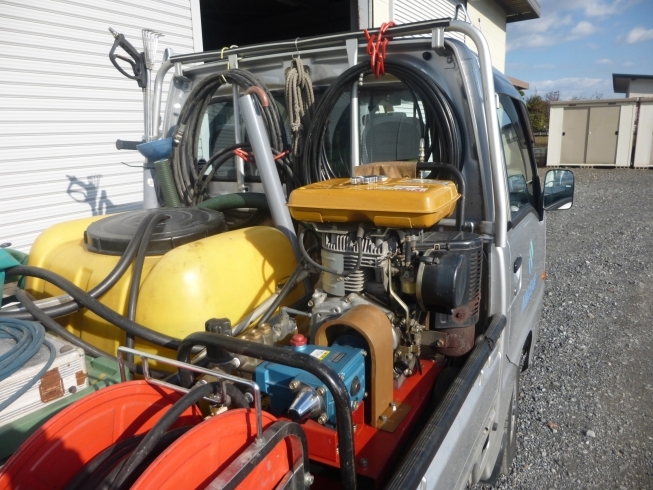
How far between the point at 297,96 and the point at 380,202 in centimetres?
101

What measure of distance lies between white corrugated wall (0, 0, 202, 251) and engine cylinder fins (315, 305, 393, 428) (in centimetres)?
494

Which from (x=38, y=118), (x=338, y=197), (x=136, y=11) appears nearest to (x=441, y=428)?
(x=338, y=197)

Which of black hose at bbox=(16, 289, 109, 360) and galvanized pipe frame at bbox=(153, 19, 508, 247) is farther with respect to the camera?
galvanized pipe frame at bbox=(153, 19, 508, 247)

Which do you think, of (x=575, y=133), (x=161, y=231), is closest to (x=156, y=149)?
(x=161, y=231)

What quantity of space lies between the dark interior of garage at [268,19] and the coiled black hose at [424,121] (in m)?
9.89

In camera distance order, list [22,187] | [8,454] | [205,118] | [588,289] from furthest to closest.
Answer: [588,289]
[22,187]
[205,118]
[8,454]

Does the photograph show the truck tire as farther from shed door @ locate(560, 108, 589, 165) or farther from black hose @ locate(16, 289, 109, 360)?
shed door @ locate(560, 108, 589, 165)

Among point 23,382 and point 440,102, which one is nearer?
point 23,382

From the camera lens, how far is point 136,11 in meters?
6.36

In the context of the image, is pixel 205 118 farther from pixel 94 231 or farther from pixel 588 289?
pixel 588 289

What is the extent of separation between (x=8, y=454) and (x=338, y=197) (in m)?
1.33

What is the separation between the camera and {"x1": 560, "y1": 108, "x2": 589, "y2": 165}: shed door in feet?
56.6

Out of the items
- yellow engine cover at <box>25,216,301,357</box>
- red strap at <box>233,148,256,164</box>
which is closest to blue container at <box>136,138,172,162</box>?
red strap at <box>233,148,256,164</box>

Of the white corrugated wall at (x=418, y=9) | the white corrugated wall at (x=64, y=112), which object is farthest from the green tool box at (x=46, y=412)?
the white corrugated wall at (x=418, y=9)
